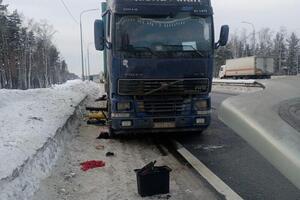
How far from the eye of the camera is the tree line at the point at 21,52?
73.9 meters

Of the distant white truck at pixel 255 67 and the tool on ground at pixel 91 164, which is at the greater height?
the distant white truck at pixel 255 67

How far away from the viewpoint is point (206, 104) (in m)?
10.6

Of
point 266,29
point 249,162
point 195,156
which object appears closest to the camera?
point 249,162

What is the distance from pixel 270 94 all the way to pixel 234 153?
6.35 meters

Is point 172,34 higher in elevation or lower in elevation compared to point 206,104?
higher

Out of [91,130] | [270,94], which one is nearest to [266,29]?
[91,130]

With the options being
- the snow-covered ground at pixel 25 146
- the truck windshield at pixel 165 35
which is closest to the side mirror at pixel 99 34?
the truck windshield at pixel 165 35

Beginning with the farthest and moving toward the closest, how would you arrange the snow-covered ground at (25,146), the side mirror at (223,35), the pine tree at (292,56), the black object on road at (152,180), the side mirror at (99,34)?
the pine tree at (292,56)
the side mirror at (223,35)
the side mirror at (99,34)
the black object on road at (152,180)
the snow-covered ground at (25,146)

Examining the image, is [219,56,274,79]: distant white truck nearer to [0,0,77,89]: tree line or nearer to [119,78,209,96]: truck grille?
[0,0,77,89]: tree line

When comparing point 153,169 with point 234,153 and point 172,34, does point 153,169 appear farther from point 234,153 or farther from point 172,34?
point 172,34

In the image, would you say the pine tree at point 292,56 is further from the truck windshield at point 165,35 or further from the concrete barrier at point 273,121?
the concrete barrier at point 273,121

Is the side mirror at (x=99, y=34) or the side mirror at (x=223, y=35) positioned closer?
the side mirror at (x=99, y=34)

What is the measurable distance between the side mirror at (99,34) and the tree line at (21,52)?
60.5 meters

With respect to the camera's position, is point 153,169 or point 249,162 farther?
point 249,162
